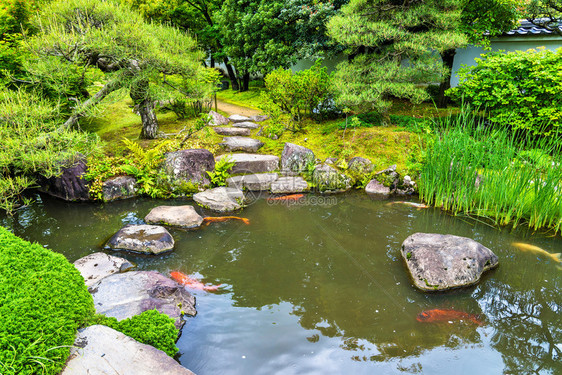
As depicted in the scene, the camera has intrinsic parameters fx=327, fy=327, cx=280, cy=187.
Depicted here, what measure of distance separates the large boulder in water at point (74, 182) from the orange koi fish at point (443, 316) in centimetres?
709

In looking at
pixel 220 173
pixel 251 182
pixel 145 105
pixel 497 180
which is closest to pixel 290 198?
pixel 251 182

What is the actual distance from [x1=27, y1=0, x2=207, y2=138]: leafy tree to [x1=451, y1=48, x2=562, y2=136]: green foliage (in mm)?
7143

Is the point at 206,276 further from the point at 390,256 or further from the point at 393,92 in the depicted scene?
the point at 393,92

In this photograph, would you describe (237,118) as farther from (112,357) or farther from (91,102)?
→ (112,357)

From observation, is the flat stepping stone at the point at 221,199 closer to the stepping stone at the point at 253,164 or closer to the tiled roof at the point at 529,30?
the stepping stone at the point at 253,164

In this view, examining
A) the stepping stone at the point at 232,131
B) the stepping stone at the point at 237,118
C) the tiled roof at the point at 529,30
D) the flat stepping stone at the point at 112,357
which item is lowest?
the flat stepping stone at the point at 112,357

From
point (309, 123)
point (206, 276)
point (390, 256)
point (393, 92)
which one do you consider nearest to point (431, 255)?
point (390, 256)

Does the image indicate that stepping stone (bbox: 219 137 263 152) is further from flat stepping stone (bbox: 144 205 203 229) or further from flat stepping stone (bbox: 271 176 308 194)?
flat stepping stone (bbox: 144 205 203 229)

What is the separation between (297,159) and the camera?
866 centimetres

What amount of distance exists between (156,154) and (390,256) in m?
5.88

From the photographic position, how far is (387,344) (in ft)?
11.9

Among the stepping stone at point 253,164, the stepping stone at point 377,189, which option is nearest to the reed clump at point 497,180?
the stepping stone at point 377,189

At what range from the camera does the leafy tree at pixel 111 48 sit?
22.2 feet

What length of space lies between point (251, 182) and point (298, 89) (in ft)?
11.5
